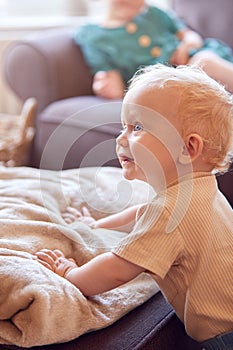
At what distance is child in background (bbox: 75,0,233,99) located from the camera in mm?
1983

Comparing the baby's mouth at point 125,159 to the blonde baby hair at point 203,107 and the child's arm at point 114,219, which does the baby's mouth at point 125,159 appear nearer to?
the blonde baby hair at point 203,107

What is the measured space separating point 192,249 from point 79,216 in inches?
15.9

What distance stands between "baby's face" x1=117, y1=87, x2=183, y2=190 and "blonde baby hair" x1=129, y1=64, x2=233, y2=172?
0.05 feet

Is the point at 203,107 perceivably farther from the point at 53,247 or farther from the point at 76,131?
the point at 76,131

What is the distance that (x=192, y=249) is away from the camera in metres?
0.90

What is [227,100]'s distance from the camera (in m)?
0.92

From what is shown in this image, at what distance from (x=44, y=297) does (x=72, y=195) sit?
1.48ft

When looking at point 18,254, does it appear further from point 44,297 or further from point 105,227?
point 105,227

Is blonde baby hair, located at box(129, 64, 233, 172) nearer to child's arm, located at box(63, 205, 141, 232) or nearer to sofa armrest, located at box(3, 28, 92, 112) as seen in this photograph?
child's arm, located at box(63, 205, 141, 232)

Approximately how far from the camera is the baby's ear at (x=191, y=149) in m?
0.89

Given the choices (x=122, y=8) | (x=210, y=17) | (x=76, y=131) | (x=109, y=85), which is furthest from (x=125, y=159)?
(x=210, y=17)

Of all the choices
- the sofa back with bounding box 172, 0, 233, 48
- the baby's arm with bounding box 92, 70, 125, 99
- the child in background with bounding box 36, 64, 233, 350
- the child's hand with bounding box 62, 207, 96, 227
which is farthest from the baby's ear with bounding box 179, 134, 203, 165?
the sofa back with bounding box 172, 0, 233, 48

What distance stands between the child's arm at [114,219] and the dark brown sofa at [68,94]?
25cm

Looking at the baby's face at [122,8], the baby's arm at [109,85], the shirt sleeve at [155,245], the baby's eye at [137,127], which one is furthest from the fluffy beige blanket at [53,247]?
the baby's face at [122,8]
